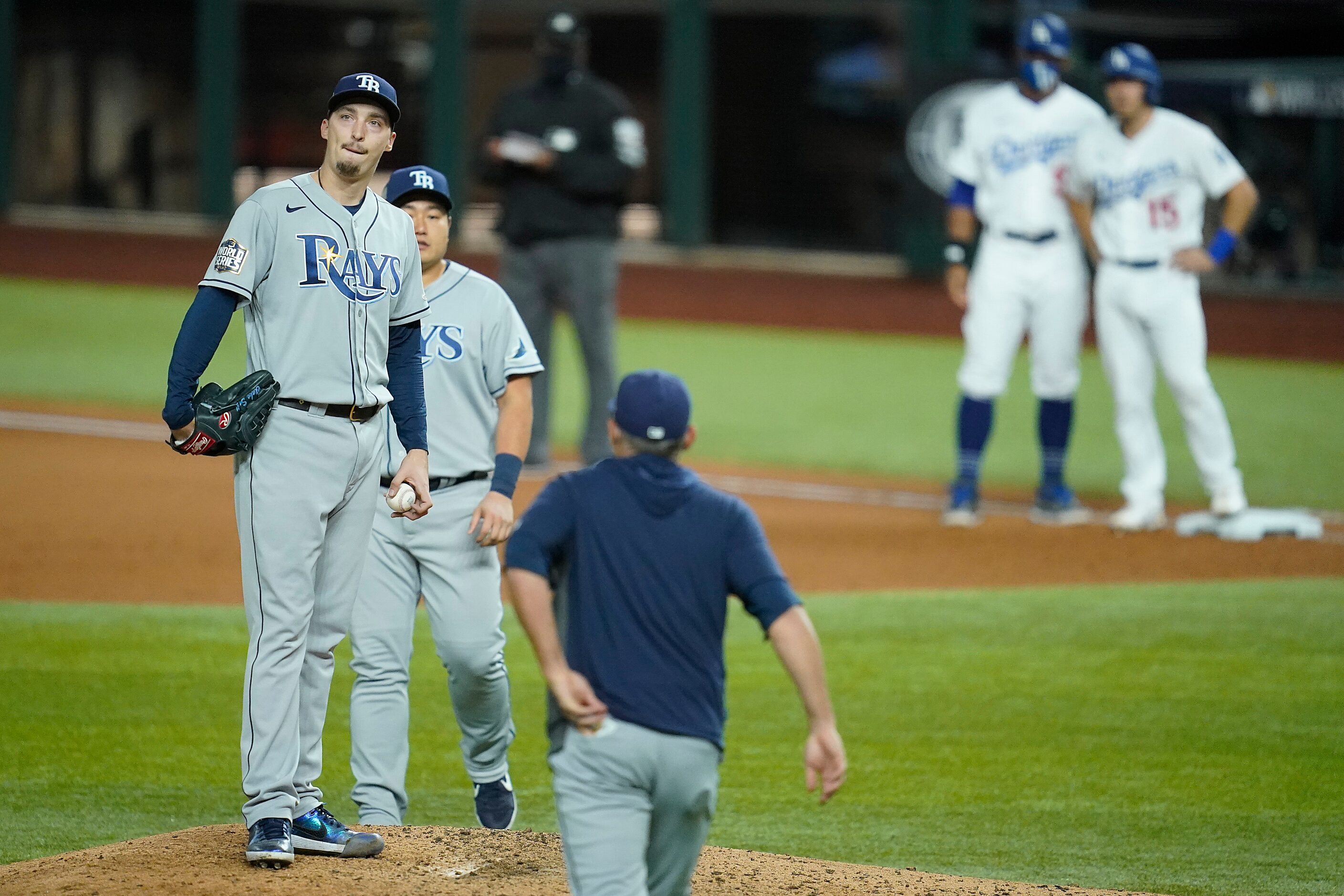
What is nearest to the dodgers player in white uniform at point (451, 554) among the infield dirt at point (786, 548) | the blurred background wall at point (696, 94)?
the infield dirt at point (786, 548)

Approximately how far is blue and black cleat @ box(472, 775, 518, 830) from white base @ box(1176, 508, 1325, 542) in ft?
16.7

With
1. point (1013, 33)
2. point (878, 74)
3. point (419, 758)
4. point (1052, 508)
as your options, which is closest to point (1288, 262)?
point (1013, 33)

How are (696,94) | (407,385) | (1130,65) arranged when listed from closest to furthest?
1. (407,385)
2. (1130,65)
3. (696,94)

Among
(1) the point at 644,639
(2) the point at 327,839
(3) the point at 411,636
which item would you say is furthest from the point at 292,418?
(1) the point at 644,639

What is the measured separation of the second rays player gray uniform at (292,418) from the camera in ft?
12.6

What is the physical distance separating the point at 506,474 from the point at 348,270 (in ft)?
2.37

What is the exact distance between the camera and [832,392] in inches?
555

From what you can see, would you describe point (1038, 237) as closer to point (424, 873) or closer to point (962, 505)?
point (962, 505)

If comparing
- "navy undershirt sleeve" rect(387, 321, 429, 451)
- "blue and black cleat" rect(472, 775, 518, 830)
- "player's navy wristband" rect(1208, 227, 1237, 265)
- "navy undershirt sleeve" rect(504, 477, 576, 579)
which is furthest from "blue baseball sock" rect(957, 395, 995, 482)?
"navy undershirt sleeve" rect(504, 477, 576, 579)

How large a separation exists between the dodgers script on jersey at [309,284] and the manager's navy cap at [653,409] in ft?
2.85

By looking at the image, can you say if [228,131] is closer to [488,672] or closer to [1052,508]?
[1052,508]

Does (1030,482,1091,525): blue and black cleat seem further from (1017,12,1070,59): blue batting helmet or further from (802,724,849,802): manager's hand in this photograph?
(802,724,849,802): manager's hand

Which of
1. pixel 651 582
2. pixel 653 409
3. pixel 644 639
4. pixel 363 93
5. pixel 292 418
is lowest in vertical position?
pixel 644 639

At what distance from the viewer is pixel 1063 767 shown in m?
5.34
